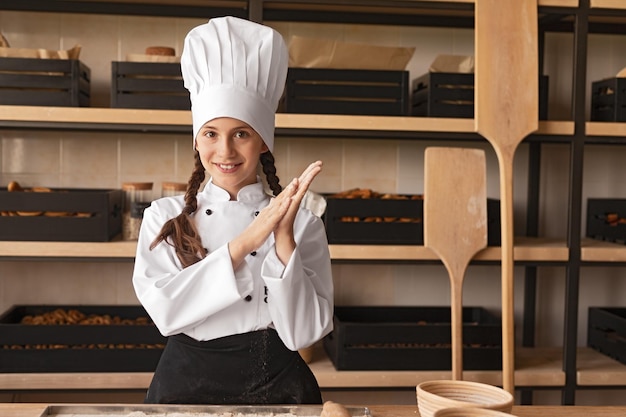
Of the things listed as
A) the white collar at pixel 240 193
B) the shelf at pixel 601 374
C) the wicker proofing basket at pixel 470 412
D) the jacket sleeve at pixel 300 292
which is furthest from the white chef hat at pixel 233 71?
the shelf at pixel 601 374

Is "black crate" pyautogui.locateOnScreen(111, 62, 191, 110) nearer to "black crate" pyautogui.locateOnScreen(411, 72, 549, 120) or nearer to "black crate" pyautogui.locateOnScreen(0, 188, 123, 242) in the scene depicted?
"black crate" pyautogui.locateOnScreen(0, 188, 123, 242)

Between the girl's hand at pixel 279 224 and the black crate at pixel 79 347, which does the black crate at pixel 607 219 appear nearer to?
the black crate at pixel 79 347

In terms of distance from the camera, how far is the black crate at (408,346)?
2574mm

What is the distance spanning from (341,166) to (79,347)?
1141mm

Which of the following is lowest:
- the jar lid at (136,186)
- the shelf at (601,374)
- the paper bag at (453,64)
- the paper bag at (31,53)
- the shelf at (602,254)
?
the shelf at (601,374)

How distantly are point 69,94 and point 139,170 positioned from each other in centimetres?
52

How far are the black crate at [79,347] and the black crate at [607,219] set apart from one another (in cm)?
158

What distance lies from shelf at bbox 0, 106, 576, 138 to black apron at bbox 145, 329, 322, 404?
40.7 inches

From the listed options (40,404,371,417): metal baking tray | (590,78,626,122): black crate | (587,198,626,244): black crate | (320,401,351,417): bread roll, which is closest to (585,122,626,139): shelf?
(590,78,626,122): black crate

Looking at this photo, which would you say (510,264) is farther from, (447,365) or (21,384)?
(21,384)

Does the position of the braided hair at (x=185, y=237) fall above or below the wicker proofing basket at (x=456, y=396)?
above

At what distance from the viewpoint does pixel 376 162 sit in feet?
9.95

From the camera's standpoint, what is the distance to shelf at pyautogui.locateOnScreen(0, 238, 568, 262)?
2.45m

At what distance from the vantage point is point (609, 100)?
2725 mm
